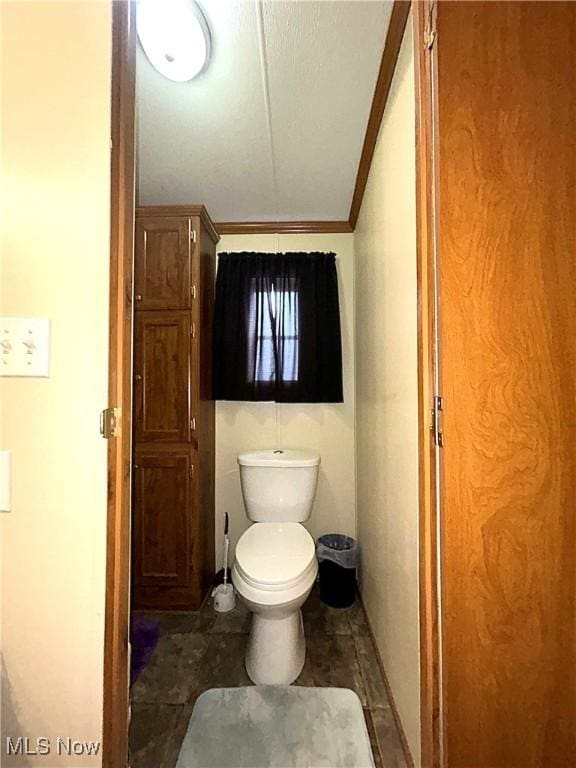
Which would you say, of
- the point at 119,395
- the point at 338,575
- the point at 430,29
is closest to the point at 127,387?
the point at 119,395

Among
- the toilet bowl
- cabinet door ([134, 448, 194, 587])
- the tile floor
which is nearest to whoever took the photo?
the tile floor

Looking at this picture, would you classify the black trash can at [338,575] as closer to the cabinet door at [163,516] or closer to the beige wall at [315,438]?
the beige wall at [315,438]

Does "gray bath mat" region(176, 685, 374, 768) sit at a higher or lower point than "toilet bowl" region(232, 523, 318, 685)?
lower

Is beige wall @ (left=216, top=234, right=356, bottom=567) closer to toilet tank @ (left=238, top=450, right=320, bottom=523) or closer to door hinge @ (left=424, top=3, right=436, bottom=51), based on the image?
toilet tank @ (left=238, top=450, right=320, bottom=523)

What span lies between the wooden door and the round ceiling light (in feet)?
2.72

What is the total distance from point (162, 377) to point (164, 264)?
24.4 inches

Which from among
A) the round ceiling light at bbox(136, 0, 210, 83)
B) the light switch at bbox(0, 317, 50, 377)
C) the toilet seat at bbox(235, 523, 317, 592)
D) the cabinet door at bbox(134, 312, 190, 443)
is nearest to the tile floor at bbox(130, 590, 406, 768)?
the toilet seat at bbox(235, 523, 317, 592)

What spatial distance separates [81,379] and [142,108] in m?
1.32

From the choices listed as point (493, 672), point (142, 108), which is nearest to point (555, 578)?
point (493, 672)

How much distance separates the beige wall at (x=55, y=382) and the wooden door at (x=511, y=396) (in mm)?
727

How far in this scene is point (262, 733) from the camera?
132cm

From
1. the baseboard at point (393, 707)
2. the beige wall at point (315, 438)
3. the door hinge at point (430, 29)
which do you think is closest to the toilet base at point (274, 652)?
the baseboard at point (393, 707)

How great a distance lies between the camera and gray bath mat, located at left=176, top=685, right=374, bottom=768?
1226mm

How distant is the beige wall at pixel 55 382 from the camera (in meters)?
0.80
